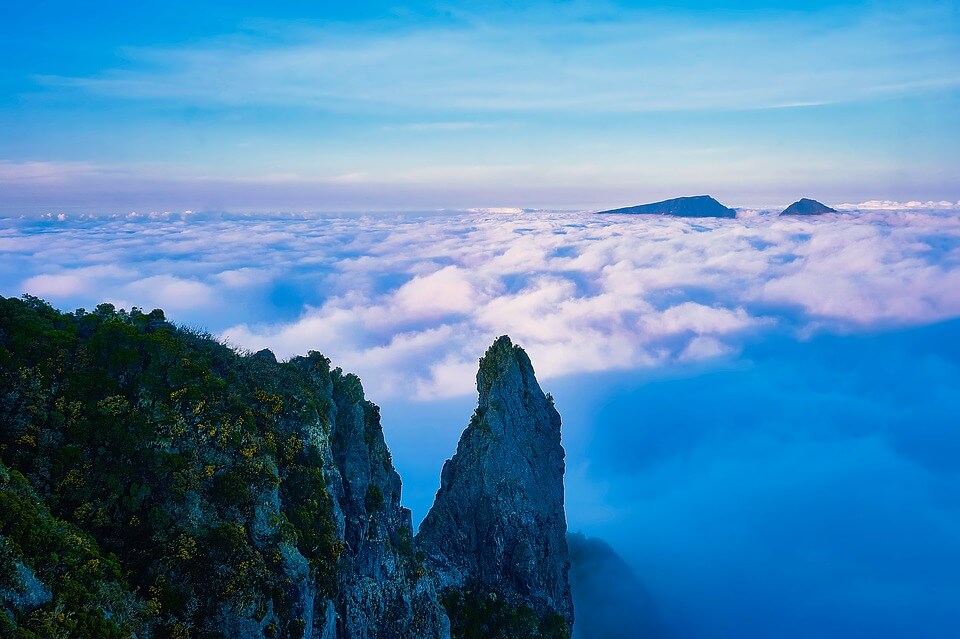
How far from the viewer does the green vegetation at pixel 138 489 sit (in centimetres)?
1784

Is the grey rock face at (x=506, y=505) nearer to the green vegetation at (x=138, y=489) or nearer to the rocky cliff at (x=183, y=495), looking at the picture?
the rocky cliff at (x=183, y=495)

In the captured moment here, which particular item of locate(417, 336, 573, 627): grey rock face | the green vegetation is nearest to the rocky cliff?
the green vegetation

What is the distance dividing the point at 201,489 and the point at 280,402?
738 cm

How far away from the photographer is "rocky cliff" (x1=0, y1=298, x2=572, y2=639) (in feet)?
60.2

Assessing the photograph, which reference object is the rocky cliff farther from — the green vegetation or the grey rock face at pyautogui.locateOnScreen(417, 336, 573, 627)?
the grey rock face at pyautogui.locateOnScreen(417, 336, 573, 627)

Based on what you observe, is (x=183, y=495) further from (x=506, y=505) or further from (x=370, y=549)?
(x=506, y=505)

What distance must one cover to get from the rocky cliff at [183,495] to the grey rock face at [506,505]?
459 inches

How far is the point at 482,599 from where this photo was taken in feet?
152

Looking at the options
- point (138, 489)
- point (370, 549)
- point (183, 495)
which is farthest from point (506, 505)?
point (138, 489)

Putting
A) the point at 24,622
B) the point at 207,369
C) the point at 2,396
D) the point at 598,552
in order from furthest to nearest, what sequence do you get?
the point at 598,552 < the point at 207,369 < the point at 2,396 < the point at 24,622

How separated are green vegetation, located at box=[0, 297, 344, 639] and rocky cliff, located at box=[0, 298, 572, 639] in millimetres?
55

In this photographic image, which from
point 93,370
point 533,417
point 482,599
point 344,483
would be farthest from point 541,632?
point 93,370

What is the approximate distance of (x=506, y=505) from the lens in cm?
4997

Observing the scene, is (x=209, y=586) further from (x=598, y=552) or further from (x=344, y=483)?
(x=598, y=552)
